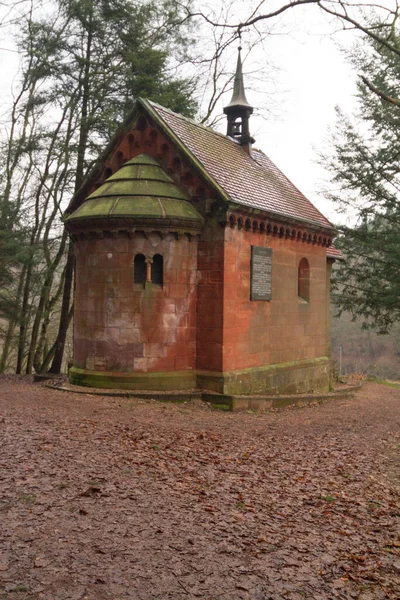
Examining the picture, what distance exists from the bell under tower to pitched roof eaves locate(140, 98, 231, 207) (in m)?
4.49

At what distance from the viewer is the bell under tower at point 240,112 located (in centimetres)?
1808

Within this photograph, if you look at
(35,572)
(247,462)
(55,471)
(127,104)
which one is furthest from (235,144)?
(35,572)

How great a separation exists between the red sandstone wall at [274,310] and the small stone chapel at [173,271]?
0.16 ft

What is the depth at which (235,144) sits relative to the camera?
1780cm

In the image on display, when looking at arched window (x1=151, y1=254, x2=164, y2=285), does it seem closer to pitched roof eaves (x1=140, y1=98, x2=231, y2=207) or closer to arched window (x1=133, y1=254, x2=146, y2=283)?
arched window (x1=133, y1=254, x2=146, y2=283)

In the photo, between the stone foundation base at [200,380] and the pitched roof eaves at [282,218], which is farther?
the pitched roof eaves at [282,218]

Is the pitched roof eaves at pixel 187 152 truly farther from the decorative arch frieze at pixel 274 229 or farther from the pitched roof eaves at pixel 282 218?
the decorative arch frieze at pixel 274 229

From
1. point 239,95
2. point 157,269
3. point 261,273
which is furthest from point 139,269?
point 239,95

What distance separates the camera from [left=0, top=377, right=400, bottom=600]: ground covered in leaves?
4152 mm

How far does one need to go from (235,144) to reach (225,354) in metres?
7.84

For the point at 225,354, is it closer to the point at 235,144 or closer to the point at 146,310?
the point at 146,310

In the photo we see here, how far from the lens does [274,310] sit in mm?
15227

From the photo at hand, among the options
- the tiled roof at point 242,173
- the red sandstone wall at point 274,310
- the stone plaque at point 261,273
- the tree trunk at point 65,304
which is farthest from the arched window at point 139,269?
the tree trunk at point 65,304

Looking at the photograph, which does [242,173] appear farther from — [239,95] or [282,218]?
[239,95]
